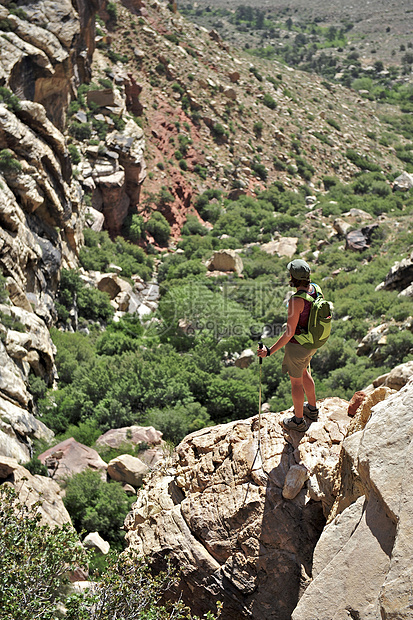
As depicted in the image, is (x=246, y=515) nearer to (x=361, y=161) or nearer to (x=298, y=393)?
(x=298, y=393)

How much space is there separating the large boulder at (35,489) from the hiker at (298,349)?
4203mm

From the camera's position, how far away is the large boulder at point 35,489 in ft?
26.3

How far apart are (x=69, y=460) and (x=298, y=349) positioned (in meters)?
8.41

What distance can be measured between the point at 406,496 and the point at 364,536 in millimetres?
569

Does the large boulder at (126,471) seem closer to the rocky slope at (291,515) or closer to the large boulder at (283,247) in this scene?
the rocky slope at (291,515)

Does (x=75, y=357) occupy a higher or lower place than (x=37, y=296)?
lower

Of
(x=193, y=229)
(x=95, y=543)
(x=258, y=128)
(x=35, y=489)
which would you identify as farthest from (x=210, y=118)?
(x=35, y=489)

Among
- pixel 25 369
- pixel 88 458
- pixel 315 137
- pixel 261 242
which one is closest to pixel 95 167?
pixel 261 242

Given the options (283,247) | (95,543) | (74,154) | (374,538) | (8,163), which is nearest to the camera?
(374,538)

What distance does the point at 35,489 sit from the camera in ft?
24.4

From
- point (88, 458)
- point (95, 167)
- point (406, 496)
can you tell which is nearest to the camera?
point (406, 496)

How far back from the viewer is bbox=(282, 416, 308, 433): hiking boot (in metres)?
5.77

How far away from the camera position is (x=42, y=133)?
19672mm

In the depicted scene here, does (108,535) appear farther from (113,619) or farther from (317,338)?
(317,338)
